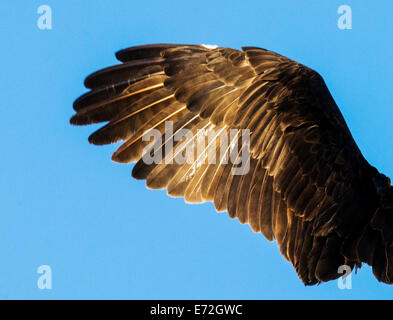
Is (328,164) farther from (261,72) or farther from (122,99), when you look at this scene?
(122,99)

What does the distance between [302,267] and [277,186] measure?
2.60ft

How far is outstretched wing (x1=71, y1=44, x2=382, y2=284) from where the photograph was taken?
5.87 m

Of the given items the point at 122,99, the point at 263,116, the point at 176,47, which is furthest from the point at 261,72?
the point at 122,99

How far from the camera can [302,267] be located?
6055mm

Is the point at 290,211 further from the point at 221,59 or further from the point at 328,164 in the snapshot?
the point at 221,59

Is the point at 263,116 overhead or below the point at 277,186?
overhead

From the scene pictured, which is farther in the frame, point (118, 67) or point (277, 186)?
point (118, 67)

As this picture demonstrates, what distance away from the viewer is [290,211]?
614 cm

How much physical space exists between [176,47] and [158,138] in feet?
3.15

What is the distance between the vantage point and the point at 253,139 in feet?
20.3

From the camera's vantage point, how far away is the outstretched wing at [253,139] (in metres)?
5.87
